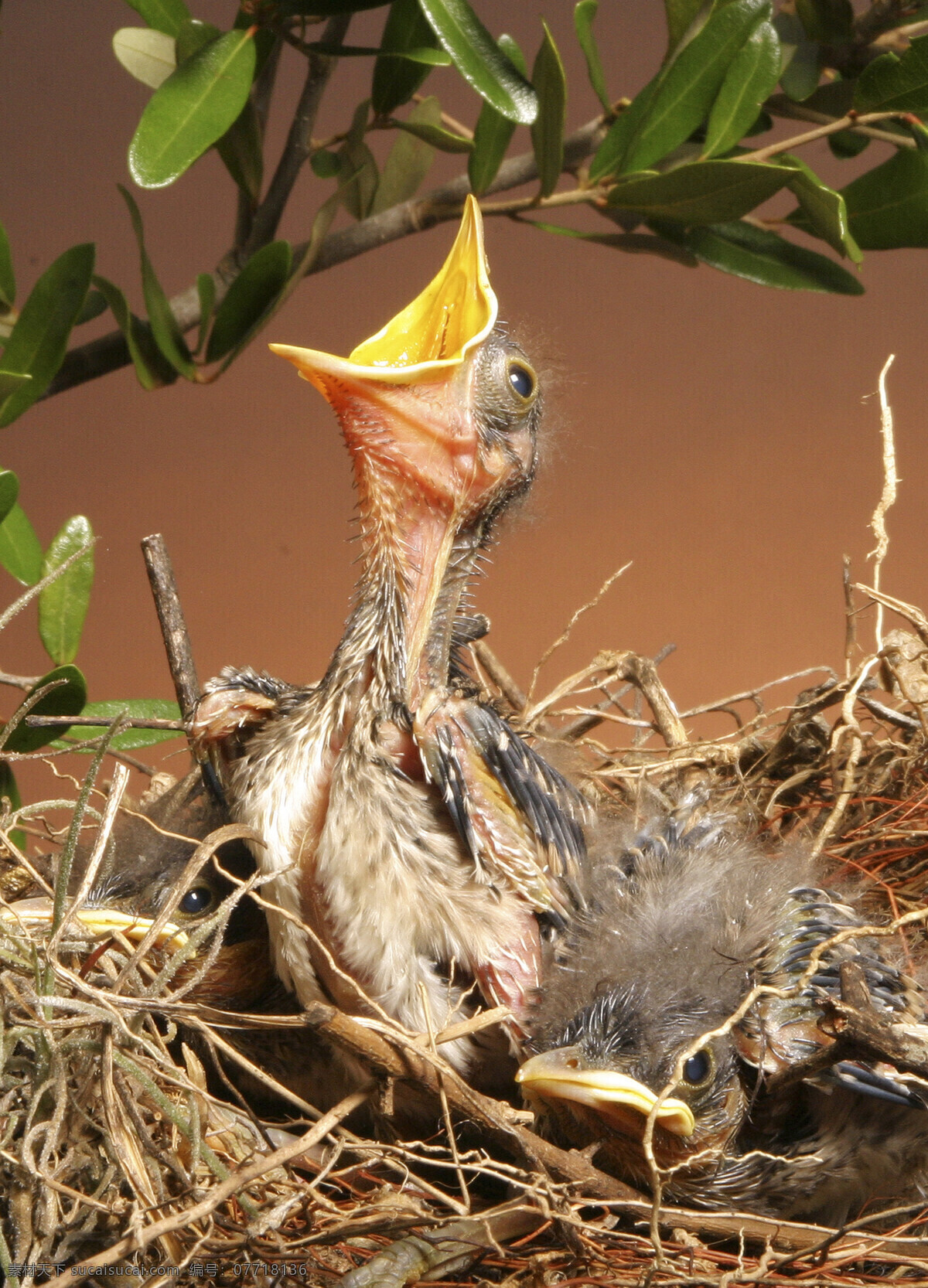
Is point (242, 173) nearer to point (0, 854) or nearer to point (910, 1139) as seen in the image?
point (0, 854)

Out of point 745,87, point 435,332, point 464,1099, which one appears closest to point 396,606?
point 435,332

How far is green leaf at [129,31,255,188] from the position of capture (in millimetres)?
858

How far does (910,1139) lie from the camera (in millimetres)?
768

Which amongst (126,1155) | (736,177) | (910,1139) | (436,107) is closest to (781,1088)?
(910,1139)

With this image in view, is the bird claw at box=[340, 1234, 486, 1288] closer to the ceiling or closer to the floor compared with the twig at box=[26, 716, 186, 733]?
closer to the floor

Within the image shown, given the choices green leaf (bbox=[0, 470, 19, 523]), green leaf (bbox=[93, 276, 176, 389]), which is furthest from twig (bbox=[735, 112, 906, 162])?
green leaf (bbox=[0, 470, 19, 523])

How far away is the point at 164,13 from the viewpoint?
96cm

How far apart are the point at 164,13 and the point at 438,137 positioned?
0.26 m

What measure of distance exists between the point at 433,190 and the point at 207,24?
238 millimetres

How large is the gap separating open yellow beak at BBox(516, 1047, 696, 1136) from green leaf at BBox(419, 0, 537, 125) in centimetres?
70

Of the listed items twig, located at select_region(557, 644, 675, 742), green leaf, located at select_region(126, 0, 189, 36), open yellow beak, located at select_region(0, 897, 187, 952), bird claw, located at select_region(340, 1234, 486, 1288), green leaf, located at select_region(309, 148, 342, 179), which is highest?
green leaf, located at select_region(126, 0, 189, 36)

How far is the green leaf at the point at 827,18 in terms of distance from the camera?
989mm

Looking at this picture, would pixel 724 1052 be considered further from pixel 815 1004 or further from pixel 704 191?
pixel 704 191

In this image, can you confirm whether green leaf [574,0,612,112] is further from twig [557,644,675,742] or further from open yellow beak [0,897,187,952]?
open yellow beak [0,897,187,952]
